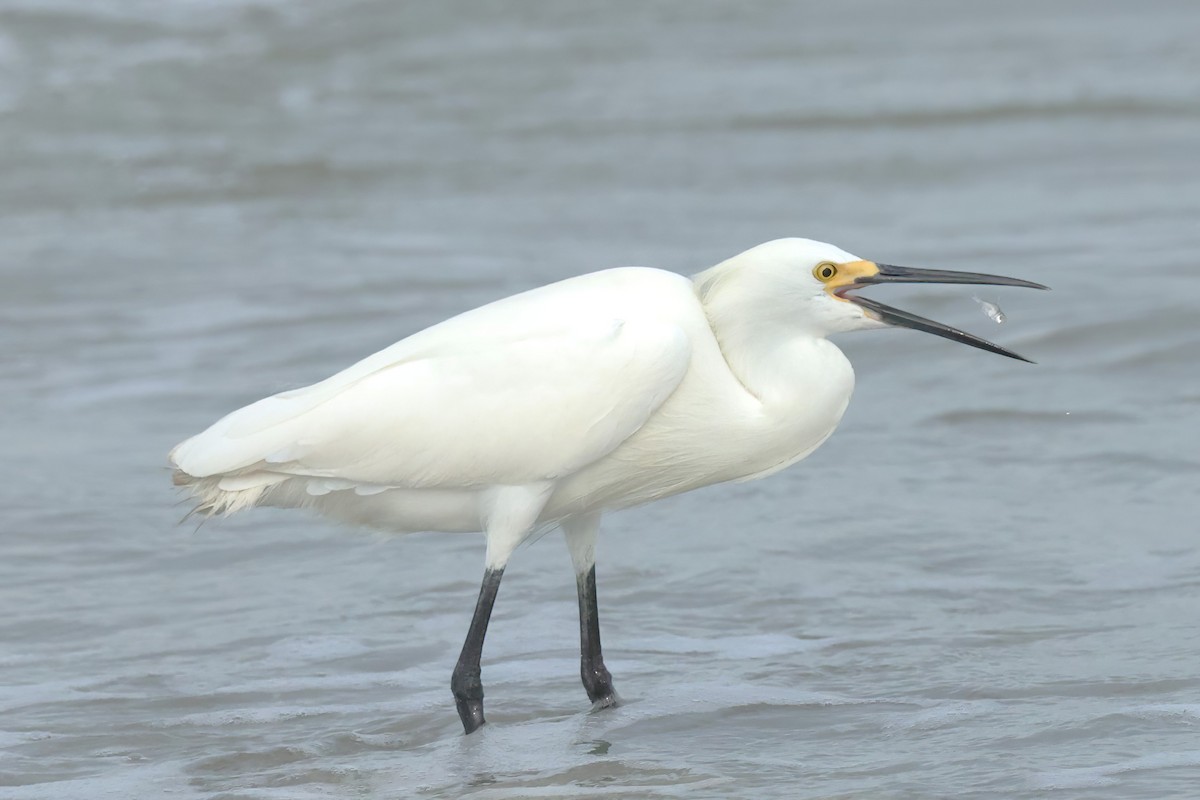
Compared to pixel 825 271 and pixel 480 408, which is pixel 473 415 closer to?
pixel 480 408

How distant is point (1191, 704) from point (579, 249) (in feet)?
22.8

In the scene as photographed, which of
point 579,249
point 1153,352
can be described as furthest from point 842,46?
point 1153,352

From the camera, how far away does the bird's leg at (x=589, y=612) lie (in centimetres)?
518

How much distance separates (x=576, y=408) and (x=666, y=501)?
226cm

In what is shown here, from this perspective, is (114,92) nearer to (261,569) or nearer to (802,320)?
(261,569)

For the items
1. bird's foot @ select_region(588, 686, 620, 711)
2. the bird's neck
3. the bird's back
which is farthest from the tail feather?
the bird's neck

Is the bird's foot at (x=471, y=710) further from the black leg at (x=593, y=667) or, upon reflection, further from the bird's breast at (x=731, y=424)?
the bird's breast at (x=731, y=424)

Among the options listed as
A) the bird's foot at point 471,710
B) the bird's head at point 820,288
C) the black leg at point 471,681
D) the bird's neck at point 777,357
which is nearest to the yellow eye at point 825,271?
the bird's head at point 820,288

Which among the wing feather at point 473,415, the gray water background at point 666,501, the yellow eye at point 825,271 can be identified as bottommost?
the gray water background at point 666,501

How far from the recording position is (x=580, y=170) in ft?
44.8

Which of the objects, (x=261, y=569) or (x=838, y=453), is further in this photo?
(x=838, y=453)

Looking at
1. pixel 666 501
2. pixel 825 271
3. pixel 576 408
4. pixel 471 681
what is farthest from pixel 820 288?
pixel 666 501

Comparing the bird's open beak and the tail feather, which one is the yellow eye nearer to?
the bird's open beak

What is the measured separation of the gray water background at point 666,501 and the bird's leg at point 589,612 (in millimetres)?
81
